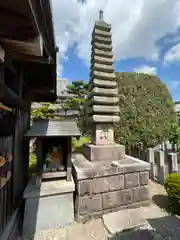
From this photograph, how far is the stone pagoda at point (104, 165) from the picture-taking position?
345 cm

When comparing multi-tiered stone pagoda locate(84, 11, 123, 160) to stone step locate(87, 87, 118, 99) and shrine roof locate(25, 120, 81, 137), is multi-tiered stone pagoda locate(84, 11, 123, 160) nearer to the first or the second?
stone step locate(87, 87, 118, 99)

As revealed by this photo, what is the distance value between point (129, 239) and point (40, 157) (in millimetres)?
2540

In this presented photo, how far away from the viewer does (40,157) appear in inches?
131

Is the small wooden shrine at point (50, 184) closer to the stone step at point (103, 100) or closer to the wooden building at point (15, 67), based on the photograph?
the wooden building at point (15, 67)

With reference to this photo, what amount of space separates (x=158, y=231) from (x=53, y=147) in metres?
2.89

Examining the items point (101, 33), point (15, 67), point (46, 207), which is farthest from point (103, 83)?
point (46, 207)

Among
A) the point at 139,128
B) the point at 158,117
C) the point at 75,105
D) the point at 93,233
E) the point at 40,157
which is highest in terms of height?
the point at 75,105

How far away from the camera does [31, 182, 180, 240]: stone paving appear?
8.89 feet

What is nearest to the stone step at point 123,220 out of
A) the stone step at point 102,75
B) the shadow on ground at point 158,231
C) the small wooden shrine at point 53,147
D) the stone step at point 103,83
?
the shadow on ground at point 158,231

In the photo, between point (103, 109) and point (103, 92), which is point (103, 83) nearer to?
point (103, 92)

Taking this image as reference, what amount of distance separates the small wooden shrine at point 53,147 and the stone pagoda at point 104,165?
43 cm

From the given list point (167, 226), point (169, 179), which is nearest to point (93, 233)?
point (167, 226)

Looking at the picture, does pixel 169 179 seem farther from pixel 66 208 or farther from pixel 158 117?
pixel 158 117

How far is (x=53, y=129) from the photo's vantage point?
330 cm
